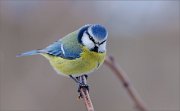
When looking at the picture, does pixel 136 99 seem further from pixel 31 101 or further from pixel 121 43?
pixel 121 43

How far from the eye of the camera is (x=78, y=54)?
200 centimetres

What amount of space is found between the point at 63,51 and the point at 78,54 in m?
0.09

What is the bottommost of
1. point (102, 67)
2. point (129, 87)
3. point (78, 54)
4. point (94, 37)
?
point (129, 87)

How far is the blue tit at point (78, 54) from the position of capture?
1907 millimetres

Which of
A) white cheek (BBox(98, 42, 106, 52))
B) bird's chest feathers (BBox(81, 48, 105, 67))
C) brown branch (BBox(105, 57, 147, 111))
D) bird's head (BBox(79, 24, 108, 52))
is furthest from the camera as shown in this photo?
bird's chest feathers (BBox(81, 48, 105, 67))

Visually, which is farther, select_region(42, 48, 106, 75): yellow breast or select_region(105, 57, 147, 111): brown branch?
select_region(42, 48, 106, 75): yellow breast

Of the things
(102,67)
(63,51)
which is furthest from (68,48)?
(102,67)

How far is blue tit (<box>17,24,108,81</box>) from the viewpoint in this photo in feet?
6.26

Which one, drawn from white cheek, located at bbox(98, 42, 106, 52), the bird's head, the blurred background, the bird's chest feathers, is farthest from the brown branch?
the blurred background

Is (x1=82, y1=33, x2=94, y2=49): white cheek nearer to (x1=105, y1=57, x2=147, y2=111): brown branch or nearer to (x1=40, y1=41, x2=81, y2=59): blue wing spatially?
(x1=40, y1=41, x2=81, y2=59): blue wing

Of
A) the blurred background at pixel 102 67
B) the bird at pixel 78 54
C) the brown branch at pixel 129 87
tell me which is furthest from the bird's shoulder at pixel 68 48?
the blurred background at pixel 102 67

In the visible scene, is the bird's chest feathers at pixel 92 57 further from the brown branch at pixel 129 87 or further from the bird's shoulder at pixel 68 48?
the brown branch at pixel 129 87

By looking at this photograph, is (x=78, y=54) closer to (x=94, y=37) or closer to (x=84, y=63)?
(x=84, y=63)

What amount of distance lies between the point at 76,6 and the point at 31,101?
1570 millimetres
